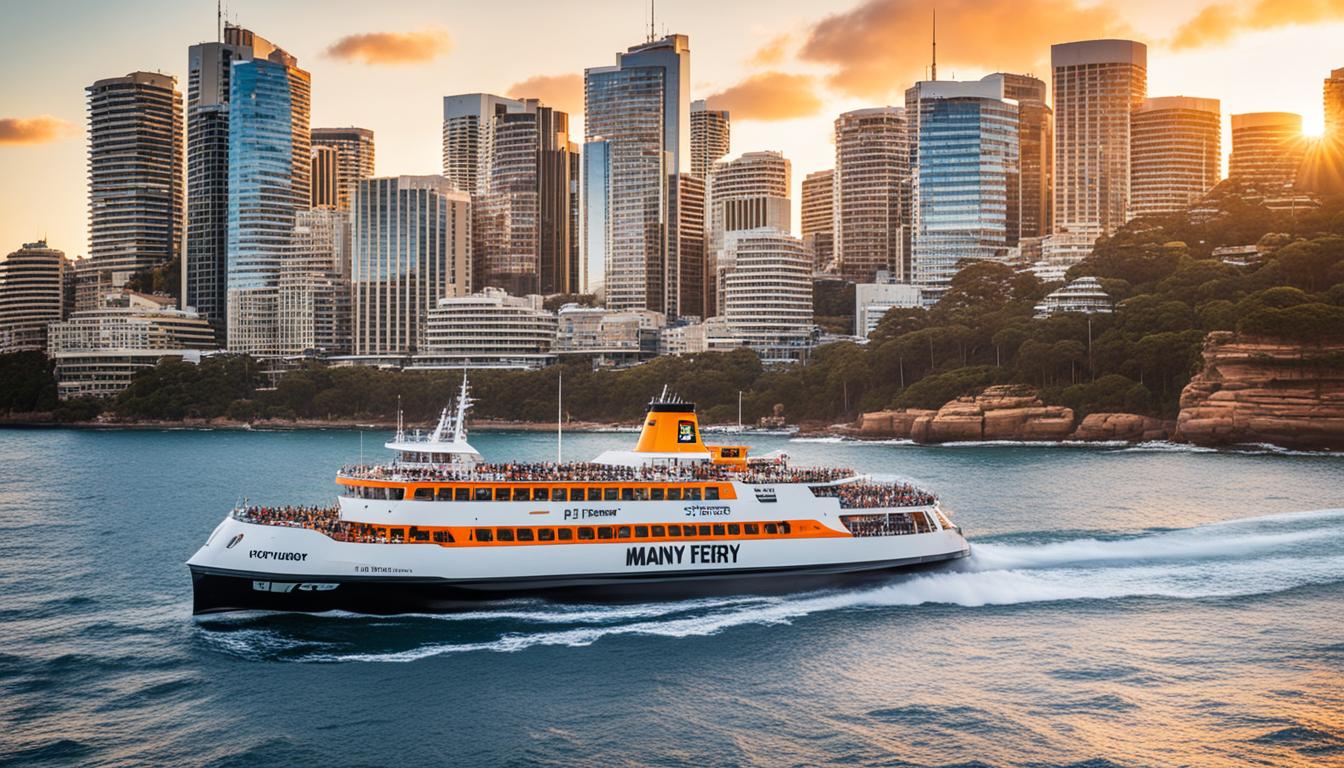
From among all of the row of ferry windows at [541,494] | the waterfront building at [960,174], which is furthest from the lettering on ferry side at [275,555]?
the waterfront building at [960,174]

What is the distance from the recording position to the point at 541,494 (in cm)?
3581

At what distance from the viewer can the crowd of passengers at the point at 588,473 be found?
35844 millimetres

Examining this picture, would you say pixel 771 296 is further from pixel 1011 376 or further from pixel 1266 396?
pixel 1266 396

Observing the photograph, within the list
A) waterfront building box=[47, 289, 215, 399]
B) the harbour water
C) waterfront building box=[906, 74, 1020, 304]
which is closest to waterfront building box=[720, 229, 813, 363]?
waterfront building box=[906, 74, 1020, 304]

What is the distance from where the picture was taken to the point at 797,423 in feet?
426

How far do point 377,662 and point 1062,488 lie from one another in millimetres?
46757

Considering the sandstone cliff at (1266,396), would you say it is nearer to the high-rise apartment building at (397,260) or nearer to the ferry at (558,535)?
the ferry at (558,535)

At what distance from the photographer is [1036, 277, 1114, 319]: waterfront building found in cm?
12188

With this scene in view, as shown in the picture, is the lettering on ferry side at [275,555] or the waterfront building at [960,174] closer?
the lettering on ferry side at [275,555]

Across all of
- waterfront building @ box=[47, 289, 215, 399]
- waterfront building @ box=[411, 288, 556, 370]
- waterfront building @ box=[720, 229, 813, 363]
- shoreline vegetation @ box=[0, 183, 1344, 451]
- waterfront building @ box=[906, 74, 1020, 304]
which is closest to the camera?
shoreline vegetation @ box=[0, 183, 1344, 451]

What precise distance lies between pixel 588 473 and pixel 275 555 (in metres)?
9.88

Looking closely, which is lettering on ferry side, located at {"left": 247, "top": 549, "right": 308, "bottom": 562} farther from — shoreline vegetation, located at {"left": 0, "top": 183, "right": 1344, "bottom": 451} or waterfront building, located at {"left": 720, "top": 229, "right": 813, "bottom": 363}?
waterfront building, located at {"left": 720, "top": 229, "right": 813, "bottom": 363}

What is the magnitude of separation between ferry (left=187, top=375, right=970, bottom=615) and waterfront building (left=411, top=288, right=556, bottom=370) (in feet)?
430

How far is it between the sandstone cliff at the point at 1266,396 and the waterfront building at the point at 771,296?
7607 cm
